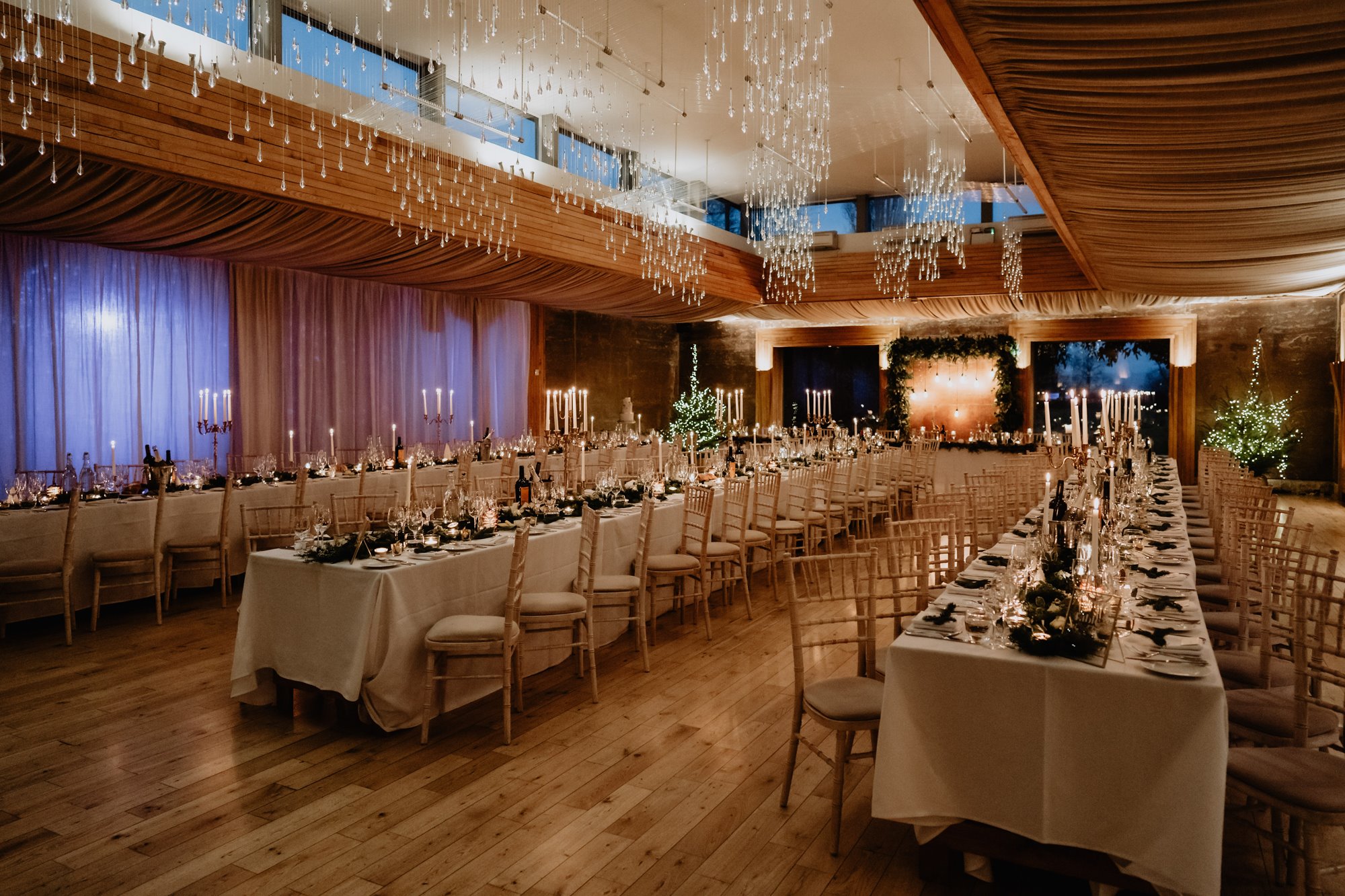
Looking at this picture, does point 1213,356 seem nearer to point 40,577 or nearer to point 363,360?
point 363,360

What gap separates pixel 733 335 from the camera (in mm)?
19688

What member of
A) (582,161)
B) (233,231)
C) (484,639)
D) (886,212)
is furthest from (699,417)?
(484,639)

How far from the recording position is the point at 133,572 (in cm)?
638

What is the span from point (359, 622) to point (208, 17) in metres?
5.92

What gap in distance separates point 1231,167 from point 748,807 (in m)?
4.78

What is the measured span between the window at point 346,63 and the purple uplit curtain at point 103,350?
2.98 metres

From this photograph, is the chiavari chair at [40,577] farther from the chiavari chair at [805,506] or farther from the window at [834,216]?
the window at [834,216]

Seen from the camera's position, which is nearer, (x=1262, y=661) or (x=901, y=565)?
(x=1262, y=661)

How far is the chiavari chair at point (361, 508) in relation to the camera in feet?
22.3

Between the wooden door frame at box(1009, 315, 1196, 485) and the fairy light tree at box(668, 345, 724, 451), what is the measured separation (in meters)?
7.16

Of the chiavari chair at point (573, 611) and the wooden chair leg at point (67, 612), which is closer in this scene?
the chiavari chair at point (573, 611)

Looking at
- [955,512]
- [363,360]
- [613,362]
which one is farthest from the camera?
[613,362]

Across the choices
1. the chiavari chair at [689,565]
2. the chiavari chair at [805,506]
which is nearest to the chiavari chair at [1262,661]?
the chiavari chair at [689,565]

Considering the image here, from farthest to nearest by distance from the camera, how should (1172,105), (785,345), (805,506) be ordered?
(785,345) < (805,506) < (1172,105)
